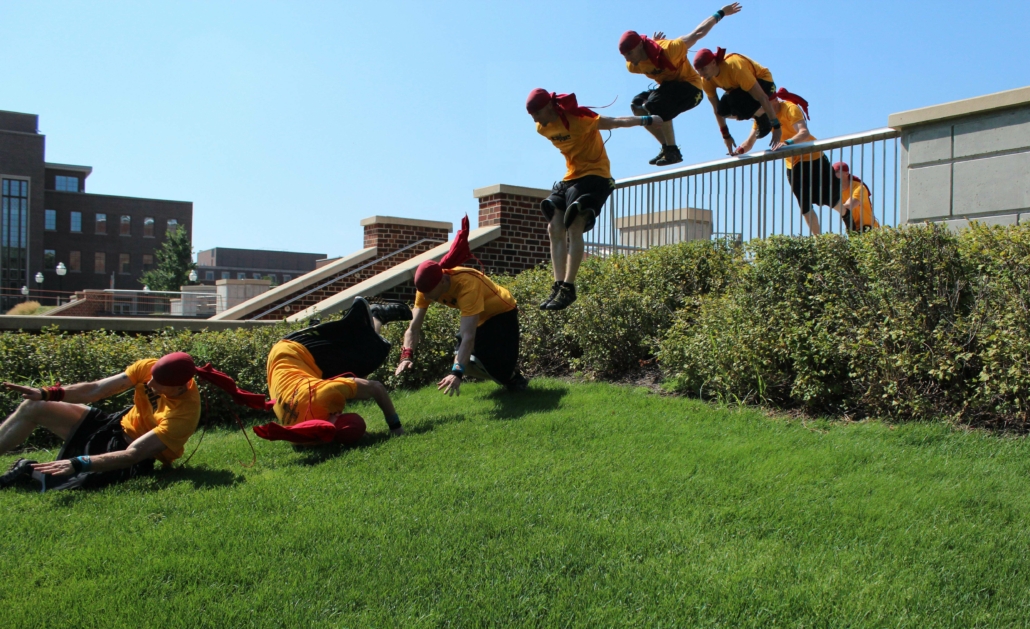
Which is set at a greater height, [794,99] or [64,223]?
[64,223]

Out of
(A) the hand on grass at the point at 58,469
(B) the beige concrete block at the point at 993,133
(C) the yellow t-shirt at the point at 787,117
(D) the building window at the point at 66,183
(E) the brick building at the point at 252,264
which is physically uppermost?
(D) the building window at the point at 66,183

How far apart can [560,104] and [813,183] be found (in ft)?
9.08

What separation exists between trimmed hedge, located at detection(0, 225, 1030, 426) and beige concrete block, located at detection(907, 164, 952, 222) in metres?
0.95

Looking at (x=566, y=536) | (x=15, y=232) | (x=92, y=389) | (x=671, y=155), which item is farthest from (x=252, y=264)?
(x=566, y=536)

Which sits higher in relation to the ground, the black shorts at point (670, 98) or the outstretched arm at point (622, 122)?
the black shorts at point (670, 98)

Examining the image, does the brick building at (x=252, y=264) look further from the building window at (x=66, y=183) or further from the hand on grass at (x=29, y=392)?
the hand on grass at (x=29, y=392)

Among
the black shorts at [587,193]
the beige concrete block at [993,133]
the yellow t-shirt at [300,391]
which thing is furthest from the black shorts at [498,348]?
the beige concrete block at [993,133]

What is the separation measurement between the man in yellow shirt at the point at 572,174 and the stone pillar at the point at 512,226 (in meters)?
4.08

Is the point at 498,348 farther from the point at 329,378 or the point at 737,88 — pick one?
the point at 737,88

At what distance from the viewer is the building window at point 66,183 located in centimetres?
7331

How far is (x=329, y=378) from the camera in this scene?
7078mm

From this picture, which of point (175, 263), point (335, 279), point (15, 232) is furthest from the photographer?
point (15, 232)

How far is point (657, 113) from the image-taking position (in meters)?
8.88

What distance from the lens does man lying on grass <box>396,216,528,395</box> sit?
707cm
